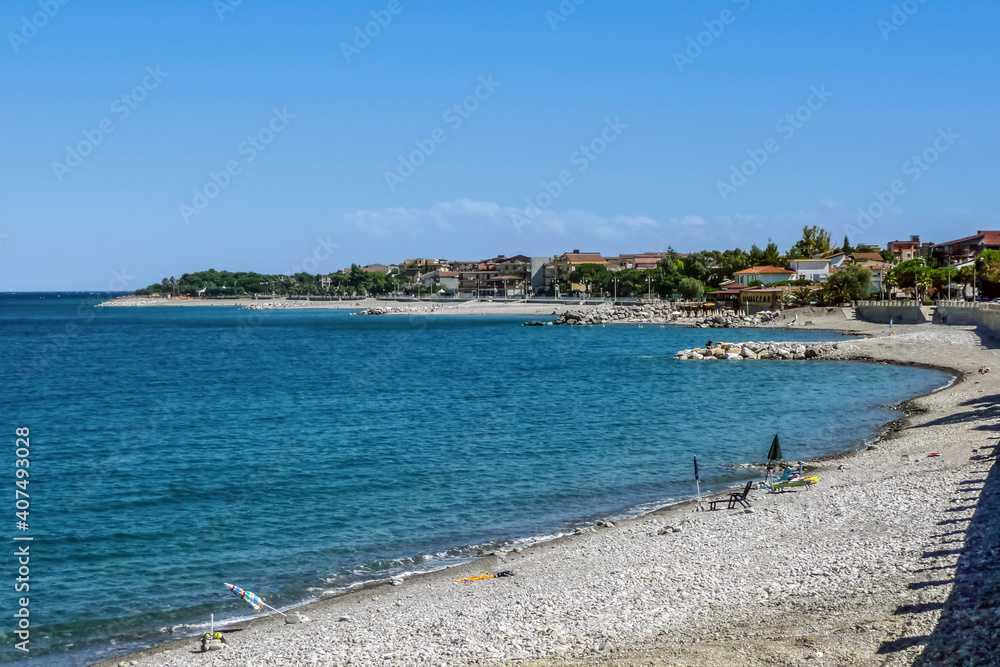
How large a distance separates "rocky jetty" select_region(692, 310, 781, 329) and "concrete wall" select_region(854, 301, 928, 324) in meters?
10.7

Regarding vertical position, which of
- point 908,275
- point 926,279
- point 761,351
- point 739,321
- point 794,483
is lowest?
point 794,483

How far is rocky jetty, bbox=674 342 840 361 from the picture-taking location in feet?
213

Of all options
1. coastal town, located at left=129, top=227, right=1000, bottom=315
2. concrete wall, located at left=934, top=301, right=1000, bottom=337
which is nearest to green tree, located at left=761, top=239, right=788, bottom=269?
coastal town, located at left=129, top=227, right=1000, bottom=315

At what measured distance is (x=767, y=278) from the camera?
5241 inches

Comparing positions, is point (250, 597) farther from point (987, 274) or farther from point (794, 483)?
point (987, 274)

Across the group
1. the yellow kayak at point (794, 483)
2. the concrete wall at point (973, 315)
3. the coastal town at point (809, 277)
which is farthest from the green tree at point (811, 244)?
the yellow kayak at point (794, 483)

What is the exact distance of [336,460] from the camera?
95.6ft

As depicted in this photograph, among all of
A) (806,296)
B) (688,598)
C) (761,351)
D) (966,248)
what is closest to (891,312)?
(806,296)

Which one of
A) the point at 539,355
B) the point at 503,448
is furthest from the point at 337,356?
the point at 503,448

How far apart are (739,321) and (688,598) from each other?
97.7 m

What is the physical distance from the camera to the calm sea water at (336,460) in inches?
674

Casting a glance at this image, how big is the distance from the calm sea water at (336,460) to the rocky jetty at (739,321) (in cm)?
4411

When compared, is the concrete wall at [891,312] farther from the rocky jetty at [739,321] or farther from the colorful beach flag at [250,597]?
the colorful beach flag at [250,597]

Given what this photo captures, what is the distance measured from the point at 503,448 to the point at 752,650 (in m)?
20.0
